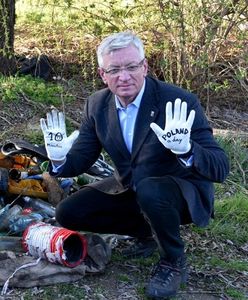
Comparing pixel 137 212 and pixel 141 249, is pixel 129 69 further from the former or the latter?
pixel 141 249

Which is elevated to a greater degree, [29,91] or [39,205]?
[29,91]

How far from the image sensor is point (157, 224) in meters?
3.82

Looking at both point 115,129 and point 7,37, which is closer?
point 115,129

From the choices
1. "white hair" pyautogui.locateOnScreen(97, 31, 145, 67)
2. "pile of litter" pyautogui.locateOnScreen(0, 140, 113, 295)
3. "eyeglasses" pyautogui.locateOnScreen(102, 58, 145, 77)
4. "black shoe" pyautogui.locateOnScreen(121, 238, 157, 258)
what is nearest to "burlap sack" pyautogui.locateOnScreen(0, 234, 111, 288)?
"pile of litter" pyautogui.locateOnScreen(0, 140, 113, 295)

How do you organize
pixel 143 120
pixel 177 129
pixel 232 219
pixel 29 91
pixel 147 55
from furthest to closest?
pixel 147 55 → pixel 29 91 → pixel 232 219 → pixel 143 120 → pixel 177 129

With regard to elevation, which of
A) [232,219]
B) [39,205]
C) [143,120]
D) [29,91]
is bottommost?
[232,219]

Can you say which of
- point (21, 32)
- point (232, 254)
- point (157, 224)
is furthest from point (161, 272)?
point (21, 32)

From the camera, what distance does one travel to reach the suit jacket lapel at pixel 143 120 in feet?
13.1

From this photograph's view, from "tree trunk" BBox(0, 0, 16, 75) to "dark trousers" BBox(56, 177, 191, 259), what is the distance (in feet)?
11.2

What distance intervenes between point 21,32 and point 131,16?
1815mm

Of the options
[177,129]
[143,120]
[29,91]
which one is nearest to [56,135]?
[143,120]

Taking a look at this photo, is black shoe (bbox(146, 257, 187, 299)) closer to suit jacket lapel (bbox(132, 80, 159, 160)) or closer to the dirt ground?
the dirt ground

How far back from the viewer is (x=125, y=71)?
3.87m

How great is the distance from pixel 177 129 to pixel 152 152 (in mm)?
413
